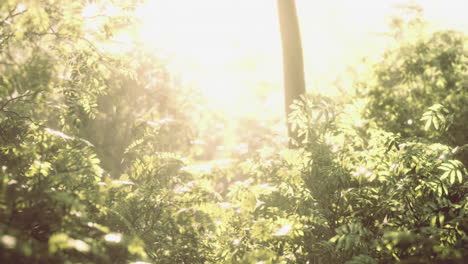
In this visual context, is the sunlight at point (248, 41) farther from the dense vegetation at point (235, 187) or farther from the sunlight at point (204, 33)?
the dense vegetation at point (235, 187)

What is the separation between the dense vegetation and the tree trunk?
4.05 ft

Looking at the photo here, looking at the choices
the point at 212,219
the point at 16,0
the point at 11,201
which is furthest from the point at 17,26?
the point at 212,219

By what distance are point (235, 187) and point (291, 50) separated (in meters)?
2.98

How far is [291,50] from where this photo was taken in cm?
627

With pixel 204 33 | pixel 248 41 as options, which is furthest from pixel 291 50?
pixel 248 41

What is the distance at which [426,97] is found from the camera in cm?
550

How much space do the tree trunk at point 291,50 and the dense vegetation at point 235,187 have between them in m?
1.23

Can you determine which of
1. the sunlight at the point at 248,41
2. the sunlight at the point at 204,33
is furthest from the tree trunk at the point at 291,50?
the sunlight at the point at 204,33

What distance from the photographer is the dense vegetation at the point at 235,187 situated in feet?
8.40

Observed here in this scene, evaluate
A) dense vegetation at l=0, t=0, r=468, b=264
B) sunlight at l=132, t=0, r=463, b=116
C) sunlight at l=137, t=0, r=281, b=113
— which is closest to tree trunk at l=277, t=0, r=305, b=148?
sunlight at l=132, t=0, r=463, b=116

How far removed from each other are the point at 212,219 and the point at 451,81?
4.21 metres

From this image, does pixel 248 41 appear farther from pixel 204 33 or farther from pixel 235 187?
pixel 235 187

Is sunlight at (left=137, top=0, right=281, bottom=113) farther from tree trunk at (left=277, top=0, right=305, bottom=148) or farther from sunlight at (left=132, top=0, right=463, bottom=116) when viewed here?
tree trunk at (left=277, top=0, right=305, bottom=148)

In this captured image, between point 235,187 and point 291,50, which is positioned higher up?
point 291,50
